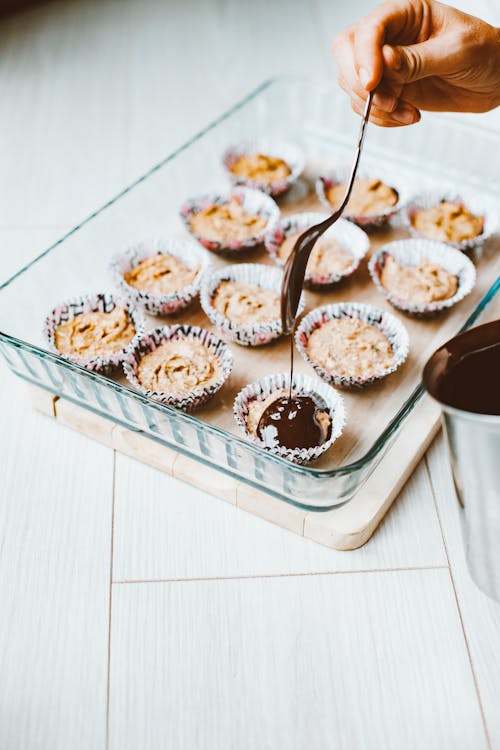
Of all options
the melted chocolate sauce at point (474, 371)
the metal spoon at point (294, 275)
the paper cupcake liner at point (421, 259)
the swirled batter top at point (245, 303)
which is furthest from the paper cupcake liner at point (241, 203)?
the melted chocolate sauce at point (474, 371)

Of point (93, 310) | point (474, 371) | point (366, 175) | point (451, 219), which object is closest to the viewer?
point (474, 371)

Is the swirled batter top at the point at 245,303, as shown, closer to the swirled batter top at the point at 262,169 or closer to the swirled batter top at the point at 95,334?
the swirled batter top at the point at 95,334

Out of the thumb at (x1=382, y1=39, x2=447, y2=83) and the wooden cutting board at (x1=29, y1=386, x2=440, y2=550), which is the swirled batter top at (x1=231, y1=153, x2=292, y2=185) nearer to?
the thumb at (x1=382, y1=39, x2=447, y2=83)

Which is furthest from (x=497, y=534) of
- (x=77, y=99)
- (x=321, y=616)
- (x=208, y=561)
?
(x=77, y=99)

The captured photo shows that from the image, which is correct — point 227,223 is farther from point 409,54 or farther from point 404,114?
Answer: point 409,54

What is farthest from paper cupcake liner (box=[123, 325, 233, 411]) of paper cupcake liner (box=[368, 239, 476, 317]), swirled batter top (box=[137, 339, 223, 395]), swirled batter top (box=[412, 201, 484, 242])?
swirled batter top (box=[412, 201, 484, 242])

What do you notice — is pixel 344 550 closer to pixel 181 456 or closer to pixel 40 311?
pixel 181 456

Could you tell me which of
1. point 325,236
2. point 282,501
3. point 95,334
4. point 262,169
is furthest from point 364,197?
point 282,501
